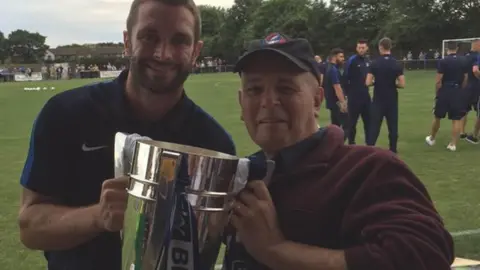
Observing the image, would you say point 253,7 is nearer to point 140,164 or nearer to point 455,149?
point 455,149

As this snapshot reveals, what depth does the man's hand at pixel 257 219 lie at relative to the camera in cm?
164

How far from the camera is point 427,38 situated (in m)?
66.7

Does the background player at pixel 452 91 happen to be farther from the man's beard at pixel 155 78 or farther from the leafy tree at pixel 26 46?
the leafy tree at pixel 26 46

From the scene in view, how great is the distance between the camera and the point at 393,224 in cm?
164

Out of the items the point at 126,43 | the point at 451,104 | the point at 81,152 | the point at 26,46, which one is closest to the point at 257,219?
the point at 81,152

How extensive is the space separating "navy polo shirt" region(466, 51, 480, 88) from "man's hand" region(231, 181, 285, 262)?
1200 cm

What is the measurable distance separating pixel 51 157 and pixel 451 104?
11.2m

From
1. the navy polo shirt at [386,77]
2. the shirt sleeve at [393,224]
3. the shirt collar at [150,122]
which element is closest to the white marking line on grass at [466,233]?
the shirt collar at [150,122]

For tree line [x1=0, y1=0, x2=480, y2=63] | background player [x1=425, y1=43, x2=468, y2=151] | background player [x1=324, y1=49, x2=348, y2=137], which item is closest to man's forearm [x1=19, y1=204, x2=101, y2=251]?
background player [x1=324, y1=49, x2=348, y2=137]

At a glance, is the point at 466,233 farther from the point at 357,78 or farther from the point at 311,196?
the point at 357,78

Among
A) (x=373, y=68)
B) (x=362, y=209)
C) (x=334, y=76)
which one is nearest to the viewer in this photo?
(x=362, y=209)

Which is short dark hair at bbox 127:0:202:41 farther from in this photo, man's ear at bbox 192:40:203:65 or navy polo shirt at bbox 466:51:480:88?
navy polo shirt at bbox 466:51:480:88

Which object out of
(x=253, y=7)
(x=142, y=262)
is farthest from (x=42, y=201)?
(x=253, y=7)

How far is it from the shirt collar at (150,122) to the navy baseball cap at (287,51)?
0.48 metres
